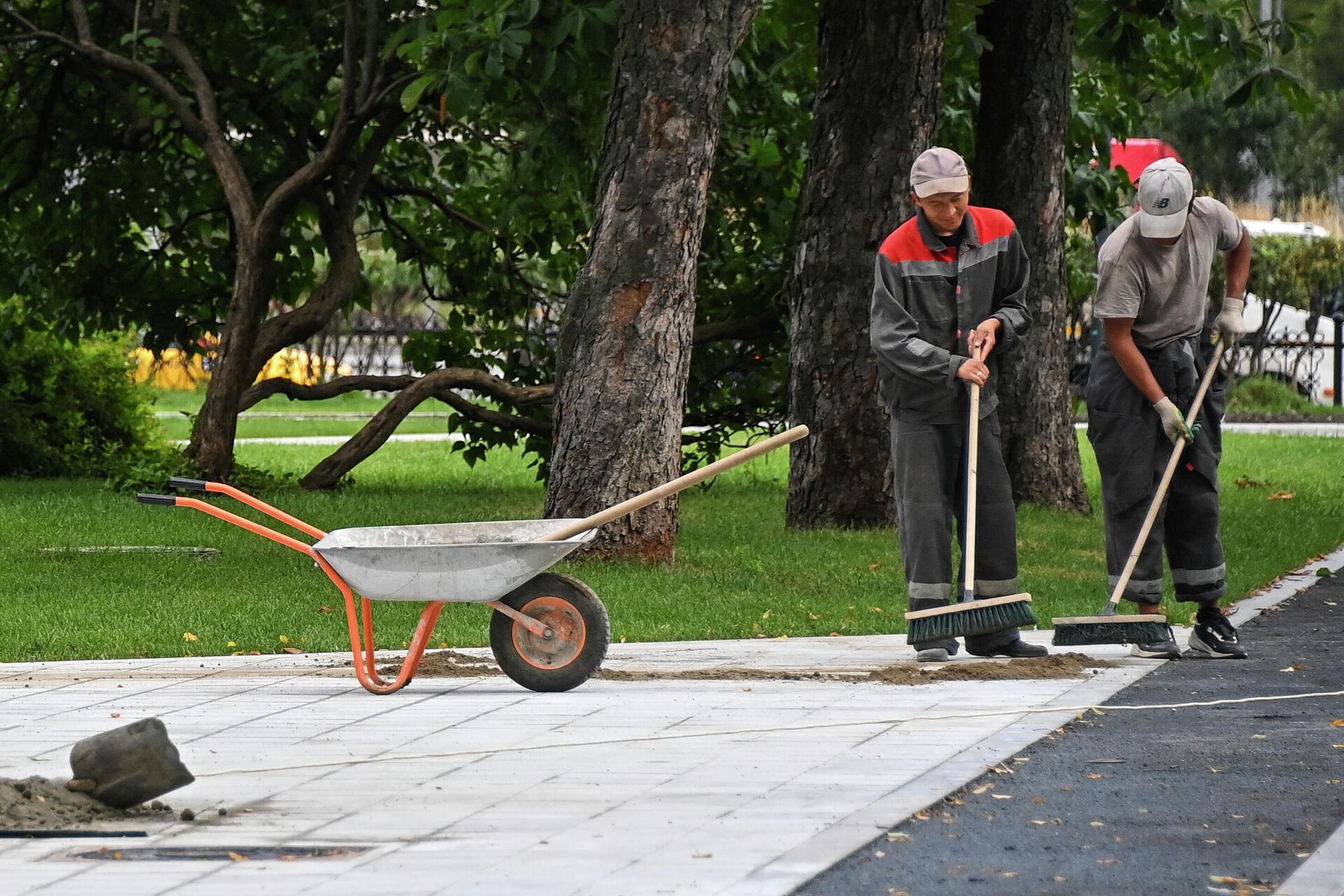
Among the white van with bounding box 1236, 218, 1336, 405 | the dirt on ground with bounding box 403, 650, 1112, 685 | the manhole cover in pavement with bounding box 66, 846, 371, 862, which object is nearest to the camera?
the manhole cover in pavement with bounding box 66, 846, 371, 862

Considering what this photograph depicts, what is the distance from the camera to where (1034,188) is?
45.8ft

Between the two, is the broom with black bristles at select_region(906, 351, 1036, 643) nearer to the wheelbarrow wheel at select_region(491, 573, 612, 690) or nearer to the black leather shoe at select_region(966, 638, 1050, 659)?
the black leather shoe at select_region(966, 638, 1050, 659)

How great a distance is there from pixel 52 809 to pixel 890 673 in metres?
3.25

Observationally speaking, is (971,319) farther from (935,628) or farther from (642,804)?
A: (642,804)

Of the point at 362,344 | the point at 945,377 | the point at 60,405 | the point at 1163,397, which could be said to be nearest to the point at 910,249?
the point at 945,377

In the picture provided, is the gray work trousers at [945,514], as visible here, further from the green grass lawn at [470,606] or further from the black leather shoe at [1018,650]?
the green grass lawn at [470,606]

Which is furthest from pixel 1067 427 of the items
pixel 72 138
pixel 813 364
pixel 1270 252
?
pixel 1270 252

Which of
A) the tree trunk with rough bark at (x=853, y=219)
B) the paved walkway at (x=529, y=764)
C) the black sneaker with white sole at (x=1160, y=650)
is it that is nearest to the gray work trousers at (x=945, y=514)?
the paved walkway at (x=529, y=764)

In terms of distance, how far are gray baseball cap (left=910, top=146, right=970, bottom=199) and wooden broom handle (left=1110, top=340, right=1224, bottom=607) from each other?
1.15 metres


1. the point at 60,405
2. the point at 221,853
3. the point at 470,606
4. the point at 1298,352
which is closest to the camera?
the point at 221,853

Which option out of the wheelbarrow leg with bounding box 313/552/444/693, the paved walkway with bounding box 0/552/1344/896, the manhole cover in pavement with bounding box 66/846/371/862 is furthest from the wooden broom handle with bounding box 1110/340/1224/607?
the manhole cover in pavement with bounding box 66/846/371/862

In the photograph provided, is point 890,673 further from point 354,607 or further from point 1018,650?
point 354,607

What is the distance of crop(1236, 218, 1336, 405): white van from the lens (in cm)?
3088

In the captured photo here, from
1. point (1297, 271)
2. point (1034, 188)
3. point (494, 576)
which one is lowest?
point (494, 576)
